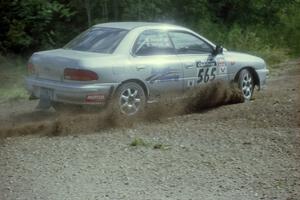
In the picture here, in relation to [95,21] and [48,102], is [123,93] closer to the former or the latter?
[48,102]

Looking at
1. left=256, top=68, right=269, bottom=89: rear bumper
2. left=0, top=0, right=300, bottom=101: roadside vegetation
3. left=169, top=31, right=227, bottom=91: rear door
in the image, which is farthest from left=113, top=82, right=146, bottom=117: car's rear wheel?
left=0, top=0, right=300, bottom=101: roadside vegetation

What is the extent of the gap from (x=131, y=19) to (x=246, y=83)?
793 cm

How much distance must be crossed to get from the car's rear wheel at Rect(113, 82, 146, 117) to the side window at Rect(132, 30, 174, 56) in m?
0.61

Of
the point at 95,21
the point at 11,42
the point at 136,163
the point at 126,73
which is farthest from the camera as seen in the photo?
the point at 95,21

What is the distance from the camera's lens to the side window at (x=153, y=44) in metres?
10.7

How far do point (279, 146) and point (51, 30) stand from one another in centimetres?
1236

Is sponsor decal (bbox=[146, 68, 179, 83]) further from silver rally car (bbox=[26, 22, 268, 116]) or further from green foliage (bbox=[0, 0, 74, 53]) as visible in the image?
green foliage (bbox=[0, 0, 74, 53])

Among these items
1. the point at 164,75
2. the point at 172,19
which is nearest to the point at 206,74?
the point at 164,75

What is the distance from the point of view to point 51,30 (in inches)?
770

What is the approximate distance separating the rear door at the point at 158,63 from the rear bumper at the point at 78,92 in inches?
27.2

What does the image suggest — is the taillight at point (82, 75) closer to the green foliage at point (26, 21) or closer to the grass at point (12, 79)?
the grass at point (12, 79)

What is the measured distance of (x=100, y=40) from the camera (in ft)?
35.7

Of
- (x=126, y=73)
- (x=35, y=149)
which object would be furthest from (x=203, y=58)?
(x=35, y=149)

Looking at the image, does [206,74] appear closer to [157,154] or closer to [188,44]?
[188,44]
